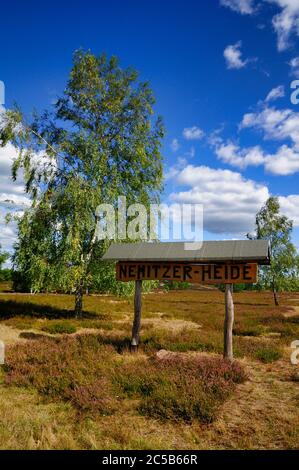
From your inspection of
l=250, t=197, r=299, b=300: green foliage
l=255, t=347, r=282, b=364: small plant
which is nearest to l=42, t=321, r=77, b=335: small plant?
l=255, t=347, r=282, b=364: small plant

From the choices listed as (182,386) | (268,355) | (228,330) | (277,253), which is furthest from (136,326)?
(277,253)

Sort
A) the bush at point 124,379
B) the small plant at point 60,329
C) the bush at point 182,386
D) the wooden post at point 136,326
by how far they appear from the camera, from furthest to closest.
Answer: the small plant at point 60,329, the wooden post at point 136,326, the bush at point 124,379, the bush at point 182,386

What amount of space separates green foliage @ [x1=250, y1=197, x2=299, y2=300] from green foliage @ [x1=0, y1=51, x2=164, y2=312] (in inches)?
825

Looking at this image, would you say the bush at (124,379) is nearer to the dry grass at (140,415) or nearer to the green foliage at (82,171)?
the dry grass at (140,415)

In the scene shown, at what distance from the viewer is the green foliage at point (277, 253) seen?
3806cm

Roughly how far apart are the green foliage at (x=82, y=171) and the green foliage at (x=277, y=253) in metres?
21.0

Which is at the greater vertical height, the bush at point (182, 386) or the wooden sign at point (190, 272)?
the wooden sign at point (190, 272)

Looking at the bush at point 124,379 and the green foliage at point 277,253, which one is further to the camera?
the green foliage at point 277,253

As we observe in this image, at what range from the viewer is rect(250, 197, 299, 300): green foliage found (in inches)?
1499

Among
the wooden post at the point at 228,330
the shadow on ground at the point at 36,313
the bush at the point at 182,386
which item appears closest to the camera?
the bush at the point at 182,386

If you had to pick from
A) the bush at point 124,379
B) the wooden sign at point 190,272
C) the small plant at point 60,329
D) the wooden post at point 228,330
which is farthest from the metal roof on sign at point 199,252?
the small plant at point 60,329

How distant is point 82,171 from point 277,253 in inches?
1051

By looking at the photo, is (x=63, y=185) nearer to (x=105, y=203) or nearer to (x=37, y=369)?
(x=105, y=203)

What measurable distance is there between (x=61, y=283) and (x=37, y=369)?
9.56 metres
